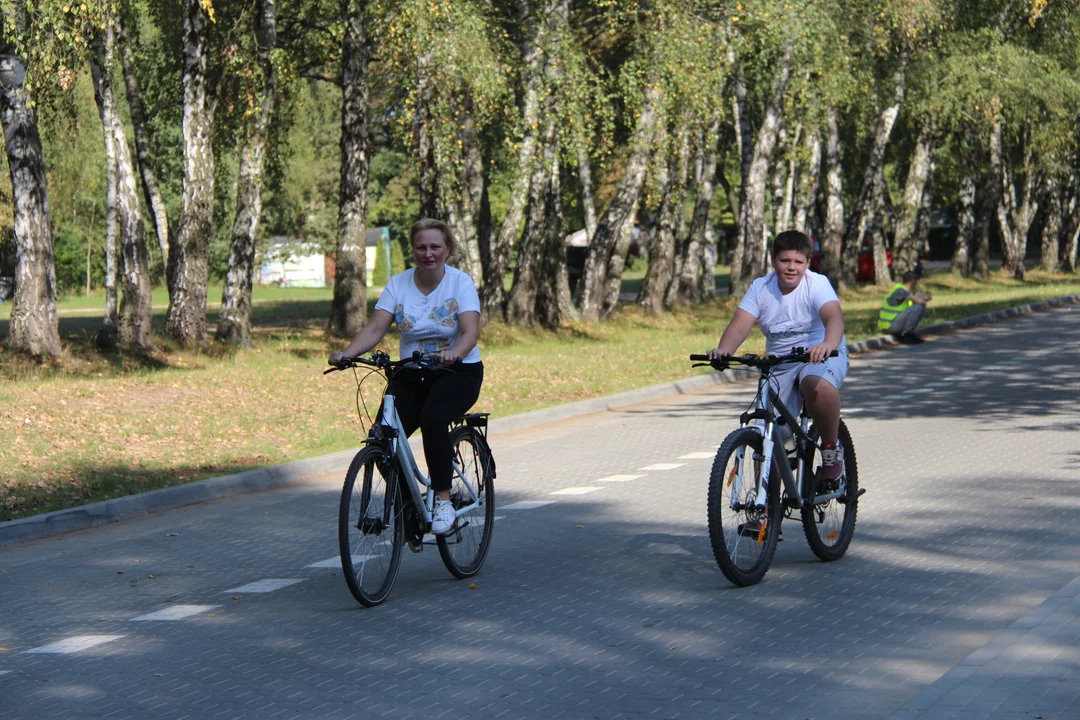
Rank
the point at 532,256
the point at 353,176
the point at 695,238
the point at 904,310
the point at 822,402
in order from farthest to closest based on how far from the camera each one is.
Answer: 1. the point at 695,238
2. the point at 532,256
3. the point at 904,310
4. the point at 353,176
5. the point at 822,402

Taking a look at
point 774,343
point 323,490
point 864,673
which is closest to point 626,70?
point 323,490

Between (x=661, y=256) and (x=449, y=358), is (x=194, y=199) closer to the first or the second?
(x=661, y=256)

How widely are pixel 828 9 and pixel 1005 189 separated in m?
26.8

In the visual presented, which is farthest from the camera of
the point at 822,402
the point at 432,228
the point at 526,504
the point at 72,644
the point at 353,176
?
the point at 353,176

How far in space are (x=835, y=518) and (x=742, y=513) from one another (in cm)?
97

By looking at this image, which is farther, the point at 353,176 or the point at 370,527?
the point at 353,176

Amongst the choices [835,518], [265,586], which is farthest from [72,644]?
[835,518]

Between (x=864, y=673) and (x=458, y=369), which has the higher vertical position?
(x=458, y=369)

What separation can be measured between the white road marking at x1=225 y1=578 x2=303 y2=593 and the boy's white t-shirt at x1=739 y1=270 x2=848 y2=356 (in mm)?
2768

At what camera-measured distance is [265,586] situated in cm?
838

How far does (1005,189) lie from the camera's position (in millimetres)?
55906

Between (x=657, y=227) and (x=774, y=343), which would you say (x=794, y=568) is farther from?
(x=657, y=227)

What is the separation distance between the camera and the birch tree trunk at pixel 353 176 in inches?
1004

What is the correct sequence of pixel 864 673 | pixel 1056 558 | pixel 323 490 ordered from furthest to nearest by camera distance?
pixel 323 490 < pixel 1056 558 < pixel 864 673
